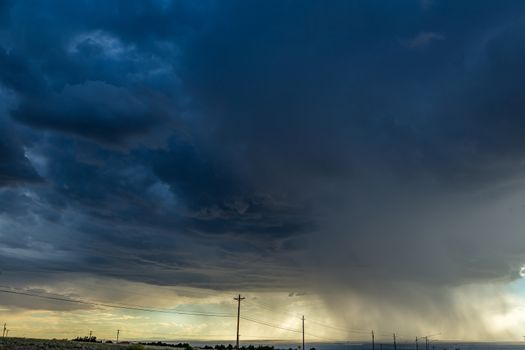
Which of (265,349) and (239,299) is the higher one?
(239,299)

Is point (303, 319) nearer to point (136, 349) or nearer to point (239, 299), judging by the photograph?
point (239, 299)

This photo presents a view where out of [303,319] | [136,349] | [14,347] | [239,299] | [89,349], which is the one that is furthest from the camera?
[303,319]

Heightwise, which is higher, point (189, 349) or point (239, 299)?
point (239, 299)

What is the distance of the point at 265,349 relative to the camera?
164000 millimetres

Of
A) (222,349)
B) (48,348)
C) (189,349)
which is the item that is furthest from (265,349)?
(48,348)

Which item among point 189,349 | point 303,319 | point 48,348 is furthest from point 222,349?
point 48,348

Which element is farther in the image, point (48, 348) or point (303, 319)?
point (303, 319)

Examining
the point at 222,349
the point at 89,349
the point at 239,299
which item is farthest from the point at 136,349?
the point at 222,349

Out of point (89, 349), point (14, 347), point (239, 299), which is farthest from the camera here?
point (239, 299)

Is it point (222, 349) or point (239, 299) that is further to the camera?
point (222, 349)

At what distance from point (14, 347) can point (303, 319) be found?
10801 centimetres

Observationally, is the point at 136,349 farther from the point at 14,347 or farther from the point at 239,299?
the point at 239,299

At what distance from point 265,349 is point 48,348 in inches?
4093

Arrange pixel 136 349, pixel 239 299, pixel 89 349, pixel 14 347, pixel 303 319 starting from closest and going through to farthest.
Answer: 1. pixel 14 347
2. pixel 89 349
3. pixel 136 349
4. pixel 239 299
5. pixel 303 319
